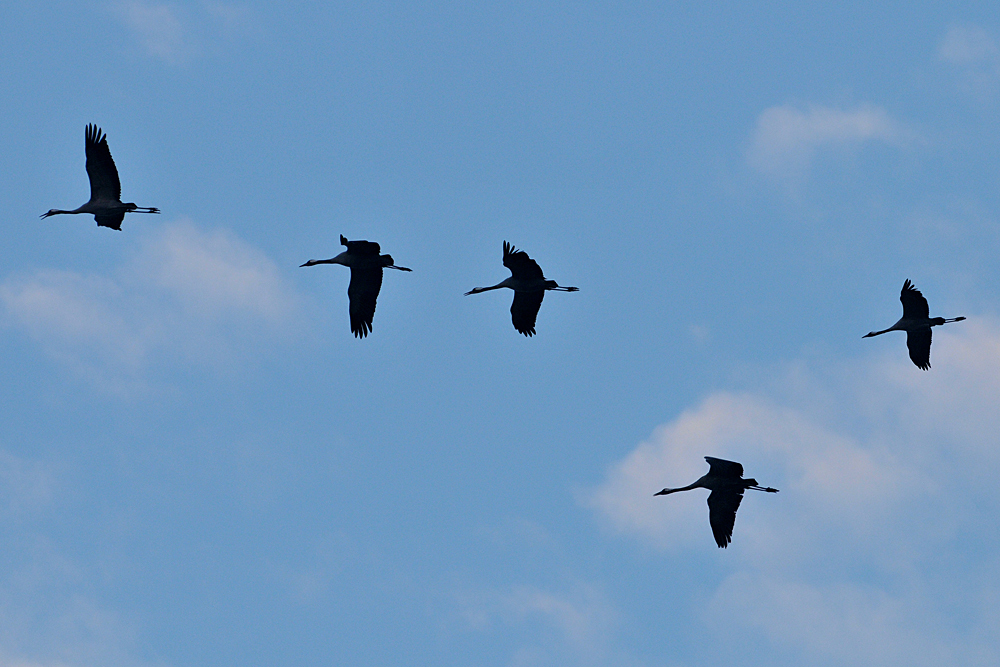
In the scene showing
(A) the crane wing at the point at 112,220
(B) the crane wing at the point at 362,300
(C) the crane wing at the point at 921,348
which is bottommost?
(B) the crane wing at the point at 362,300

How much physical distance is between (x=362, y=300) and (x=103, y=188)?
235 inches

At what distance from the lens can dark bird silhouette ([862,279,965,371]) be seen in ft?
113

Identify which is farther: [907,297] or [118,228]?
[907,297]

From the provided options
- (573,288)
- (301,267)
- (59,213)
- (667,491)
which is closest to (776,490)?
(667,491)

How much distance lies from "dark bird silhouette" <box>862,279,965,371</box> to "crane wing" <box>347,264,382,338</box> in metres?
12.2

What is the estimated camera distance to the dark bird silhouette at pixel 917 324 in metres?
34.5

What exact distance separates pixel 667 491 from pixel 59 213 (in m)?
14.9

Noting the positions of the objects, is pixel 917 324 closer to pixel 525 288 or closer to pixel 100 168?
pixel 525 288

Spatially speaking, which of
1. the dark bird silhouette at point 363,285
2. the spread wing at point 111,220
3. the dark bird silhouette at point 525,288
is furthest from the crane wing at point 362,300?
the spread wing at point 111,220

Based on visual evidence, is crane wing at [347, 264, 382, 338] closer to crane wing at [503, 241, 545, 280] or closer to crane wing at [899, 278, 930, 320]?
crane wing at [503, 241, 545, 280]

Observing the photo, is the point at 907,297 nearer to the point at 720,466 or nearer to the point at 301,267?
the point at 720,466

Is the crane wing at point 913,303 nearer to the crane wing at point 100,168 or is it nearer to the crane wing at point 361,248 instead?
the crane wing at point 361,248

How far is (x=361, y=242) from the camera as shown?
102 ft

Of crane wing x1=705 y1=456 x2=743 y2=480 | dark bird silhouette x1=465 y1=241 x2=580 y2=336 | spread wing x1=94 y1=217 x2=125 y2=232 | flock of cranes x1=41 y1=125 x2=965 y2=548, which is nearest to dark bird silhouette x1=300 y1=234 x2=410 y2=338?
flock of cranes x1=41 y1=125 x2=965 y2=548
